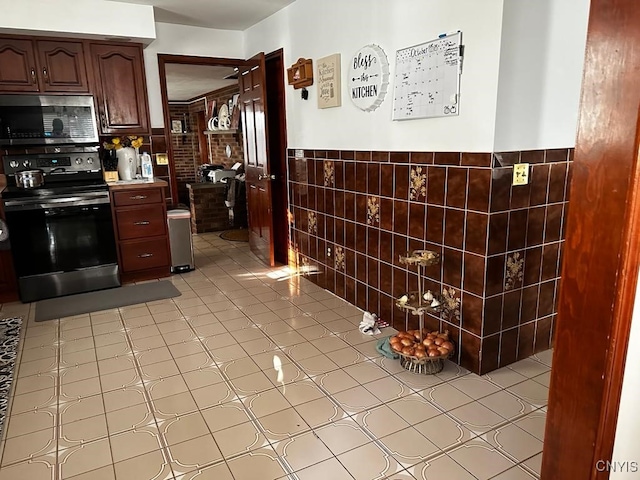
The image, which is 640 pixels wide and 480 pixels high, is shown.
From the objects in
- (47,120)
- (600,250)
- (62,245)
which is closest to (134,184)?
(62,245)

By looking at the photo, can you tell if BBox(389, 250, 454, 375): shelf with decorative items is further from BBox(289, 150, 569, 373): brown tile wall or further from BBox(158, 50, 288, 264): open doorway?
BBox(158, 50, 288, 264): open doorway

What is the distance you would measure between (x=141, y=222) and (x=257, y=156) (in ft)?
4.16

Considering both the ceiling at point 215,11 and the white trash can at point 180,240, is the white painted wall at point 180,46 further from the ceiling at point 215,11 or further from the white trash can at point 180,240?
the white trash can at point 180,240

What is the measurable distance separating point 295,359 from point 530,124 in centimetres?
180

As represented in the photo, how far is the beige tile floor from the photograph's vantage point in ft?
5.91

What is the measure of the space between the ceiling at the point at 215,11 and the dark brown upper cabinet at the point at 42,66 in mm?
681

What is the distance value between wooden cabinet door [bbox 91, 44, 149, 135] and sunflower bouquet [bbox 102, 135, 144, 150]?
120 mm

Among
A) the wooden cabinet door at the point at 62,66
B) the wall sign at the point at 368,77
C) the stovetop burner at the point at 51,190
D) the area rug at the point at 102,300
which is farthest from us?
the wooden cabinet door at the point at 62,66

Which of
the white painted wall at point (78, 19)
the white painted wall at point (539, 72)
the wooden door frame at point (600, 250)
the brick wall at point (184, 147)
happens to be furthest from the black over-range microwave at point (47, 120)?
the brick wall at point (184, 147)

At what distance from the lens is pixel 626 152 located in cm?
95

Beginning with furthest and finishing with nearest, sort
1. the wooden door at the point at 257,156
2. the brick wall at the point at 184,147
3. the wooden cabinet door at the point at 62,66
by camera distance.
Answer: the brick wall at the point at 184,147 < the wooden door at the point at 257,156 < the wooden cabinet door at the point at 62,66

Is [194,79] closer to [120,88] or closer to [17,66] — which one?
[120,88]

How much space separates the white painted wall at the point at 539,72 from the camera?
214 cm

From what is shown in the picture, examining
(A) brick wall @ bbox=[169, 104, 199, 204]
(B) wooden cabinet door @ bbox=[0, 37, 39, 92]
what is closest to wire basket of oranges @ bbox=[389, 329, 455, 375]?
(B) wooden cabinet door @ bbox=[0, 37, 39, 92]
